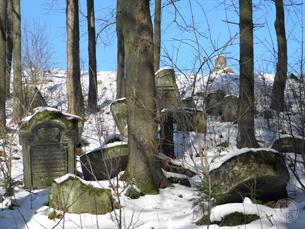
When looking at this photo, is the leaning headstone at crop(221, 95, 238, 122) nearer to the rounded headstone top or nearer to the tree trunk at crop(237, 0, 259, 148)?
the tree trunk at crop(237, 0, 259, 148)

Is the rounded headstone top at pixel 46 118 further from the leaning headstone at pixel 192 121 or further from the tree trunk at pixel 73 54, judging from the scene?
the tree trunk at pixel 73 54

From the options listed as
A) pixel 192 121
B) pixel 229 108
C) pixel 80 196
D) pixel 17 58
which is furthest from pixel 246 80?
pixel 17 58

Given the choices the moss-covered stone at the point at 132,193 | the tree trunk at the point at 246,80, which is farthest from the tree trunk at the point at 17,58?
the moss-covered stone at the point at 132,193

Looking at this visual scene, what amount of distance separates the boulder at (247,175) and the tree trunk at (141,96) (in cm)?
160

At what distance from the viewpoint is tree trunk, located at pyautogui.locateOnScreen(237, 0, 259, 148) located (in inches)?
391

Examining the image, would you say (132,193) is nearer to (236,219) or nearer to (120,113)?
(236,219)

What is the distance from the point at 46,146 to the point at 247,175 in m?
4.19

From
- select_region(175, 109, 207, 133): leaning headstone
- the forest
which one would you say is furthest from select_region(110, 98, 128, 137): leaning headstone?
select_region(175, 109, 207, 133): leaning headstone

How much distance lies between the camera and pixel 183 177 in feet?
27.2

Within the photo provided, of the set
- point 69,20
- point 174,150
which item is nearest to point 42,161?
point 174,150

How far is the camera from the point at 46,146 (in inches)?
347

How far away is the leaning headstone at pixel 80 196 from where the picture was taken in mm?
6688

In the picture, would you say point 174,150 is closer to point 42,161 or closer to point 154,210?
point 42,161

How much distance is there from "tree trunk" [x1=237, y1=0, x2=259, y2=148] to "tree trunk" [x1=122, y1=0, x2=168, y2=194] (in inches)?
105
